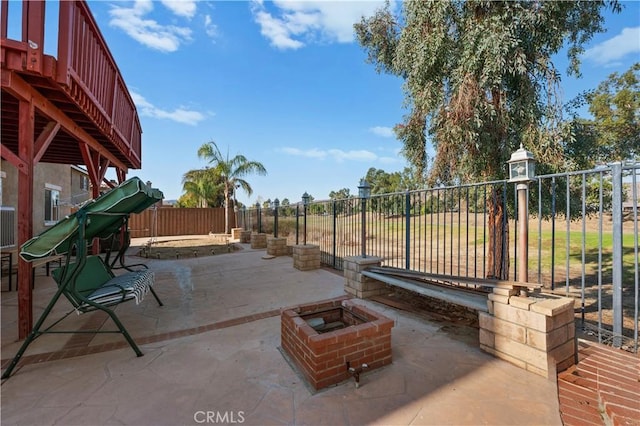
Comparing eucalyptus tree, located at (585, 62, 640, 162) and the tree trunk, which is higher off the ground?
eucalyptus tree, located at (585, 62, 640, 162)

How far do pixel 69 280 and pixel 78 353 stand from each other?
782mm

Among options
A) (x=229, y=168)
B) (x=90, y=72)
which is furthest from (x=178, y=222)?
(x=90, y=72)

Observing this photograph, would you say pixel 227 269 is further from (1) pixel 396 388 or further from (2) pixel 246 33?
(2) pixel 246 33

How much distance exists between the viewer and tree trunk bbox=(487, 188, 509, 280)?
3377 millimetres

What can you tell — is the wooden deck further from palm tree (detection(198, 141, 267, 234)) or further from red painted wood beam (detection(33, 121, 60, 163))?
palm tree (detection(198, 141, 267, 234))

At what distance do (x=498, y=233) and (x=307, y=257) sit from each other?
4.32 meters

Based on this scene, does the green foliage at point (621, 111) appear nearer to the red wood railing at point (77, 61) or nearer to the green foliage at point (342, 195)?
the green foliage at point (342, 195)

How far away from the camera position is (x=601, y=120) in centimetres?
1002

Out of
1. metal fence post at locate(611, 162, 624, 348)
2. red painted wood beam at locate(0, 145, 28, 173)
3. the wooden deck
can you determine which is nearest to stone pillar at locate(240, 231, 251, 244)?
the wooden deck

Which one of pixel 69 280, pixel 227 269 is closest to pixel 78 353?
pixel 69 280

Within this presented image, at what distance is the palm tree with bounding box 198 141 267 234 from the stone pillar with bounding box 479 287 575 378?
1617cm

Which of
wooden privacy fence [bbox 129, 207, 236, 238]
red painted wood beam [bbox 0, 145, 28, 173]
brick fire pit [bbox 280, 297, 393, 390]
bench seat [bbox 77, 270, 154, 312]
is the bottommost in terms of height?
brick fire pit [bbox 280, 297, 393, 390]

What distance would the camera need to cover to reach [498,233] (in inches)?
233

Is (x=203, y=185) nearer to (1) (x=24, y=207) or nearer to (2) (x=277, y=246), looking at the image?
(2) (x=277, y=246)
